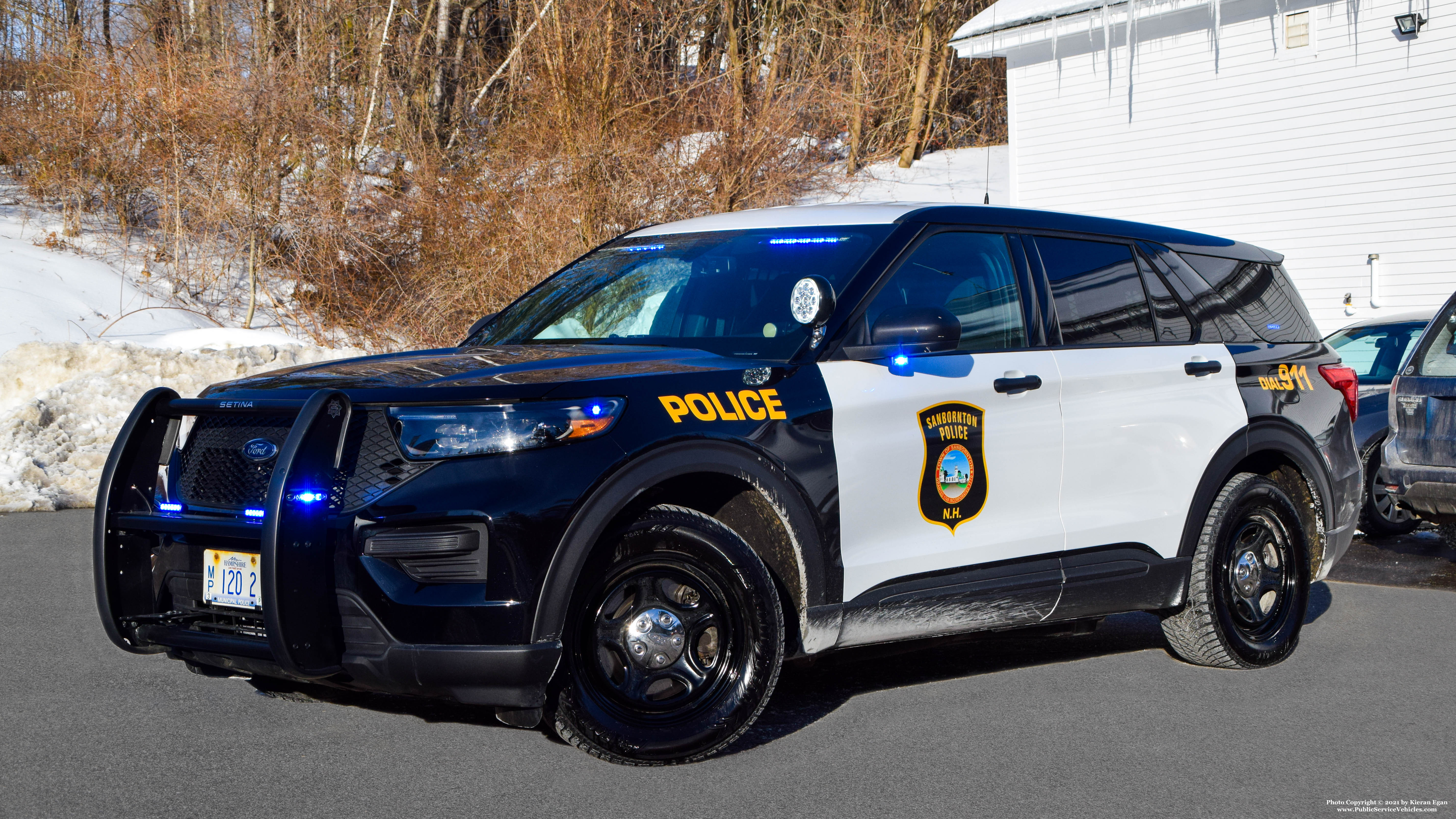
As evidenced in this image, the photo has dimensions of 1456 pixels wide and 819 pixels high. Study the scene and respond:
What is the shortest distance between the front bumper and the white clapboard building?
17.1m

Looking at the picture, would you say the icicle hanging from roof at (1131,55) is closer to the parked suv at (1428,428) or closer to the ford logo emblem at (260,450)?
the parked suv at (1428,428)

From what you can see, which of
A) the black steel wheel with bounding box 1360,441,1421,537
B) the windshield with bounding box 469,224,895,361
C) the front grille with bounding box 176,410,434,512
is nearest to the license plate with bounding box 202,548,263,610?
the front grille with bounding box 176,410,434,512

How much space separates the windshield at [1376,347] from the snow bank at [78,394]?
8.57m

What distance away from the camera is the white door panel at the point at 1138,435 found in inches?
203

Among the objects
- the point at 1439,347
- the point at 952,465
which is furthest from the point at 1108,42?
the point at 952,465

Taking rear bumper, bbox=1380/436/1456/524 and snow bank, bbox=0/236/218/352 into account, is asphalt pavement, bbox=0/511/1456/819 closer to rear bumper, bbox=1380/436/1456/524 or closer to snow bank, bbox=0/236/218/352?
rear bumper, bbox=1380/436/1456/524

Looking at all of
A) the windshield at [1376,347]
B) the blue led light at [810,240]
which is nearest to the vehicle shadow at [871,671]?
the blue led light at [810,240]

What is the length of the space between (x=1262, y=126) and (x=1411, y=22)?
98.3 inches

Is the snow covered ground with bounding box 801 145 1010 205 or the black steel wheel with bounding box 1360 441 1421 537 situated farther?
the snow covered ground with bounding box 801 145 1010 205

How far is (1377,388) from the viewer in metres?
10.6

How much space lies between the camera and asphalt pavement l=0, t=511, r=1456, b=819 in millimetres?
3896

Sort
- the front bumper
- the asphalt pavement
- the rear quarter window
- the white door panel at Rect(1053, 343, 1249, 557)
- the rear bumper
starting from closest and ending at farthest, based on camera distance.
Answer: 1. the front bumper
2. the asphalt pavement
3. the white door panel at Rect(1053, 343, 1249, 557)
4. the rear bumper
5. the rear quarter window

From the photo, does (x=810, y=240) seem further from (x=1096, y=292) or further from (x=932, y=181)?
(x=932, y=181)

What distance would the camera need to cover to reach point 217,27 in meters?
23.4
